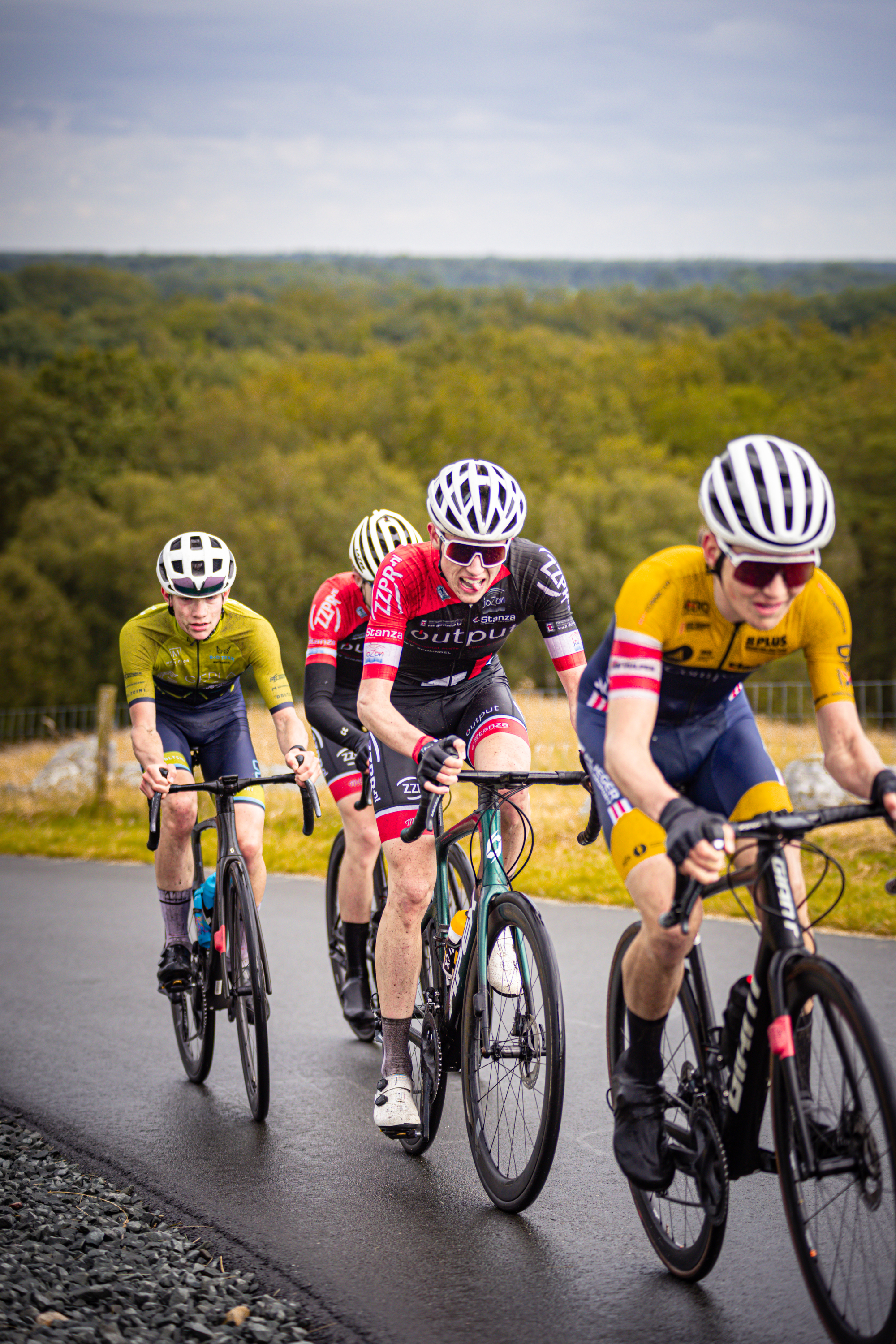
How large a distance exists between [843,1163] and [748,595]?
1.38 meters

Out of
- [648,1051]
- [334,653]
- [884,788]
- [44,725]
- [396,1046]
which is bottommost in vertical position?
[396,1046]

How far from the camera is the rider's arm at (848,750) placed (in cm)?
334

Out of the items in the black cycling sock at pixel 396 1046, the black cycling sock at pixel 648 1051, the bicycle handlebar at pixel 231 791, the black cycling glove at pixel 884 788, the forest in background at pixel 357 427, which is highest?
the forest in background at pixel 357 427

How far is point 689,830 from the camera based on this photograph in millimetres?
2873

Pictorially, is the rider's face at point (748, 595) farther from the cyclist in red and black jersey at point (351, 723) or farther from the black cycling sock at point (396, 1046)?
the cyclist in red and black jersey at point (351, 723)

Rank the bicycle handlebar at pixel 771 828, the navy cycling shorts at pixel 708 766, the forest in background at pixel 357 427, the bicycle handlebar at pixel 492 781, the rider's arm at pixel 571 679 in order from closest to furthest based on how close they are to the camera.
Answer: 1. the bicycle handlebar at pixel 771 828
2. the navy cycling shorts at pixel 708 766
3. the bicycle handlebar at pixel 492 781
4. the rider's arm at pixel 571 679
5. the forest in background at pixel 357 427

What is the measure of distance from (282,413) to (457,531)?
6840 centimetres

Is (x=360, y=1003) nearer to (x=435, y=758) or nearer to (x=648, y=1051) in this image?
(x=435, y=758)

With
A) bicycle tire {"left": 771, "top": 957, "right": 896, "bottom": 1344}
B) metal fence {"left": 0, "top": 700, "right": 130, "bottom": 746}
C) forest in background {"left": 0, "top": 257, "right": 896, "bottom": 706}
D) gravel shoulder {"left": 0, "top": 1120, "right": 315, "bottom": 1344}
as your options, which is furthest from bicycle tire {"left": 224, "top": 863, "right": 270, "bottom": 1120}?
forest in background {"left": 0, "top": 257, "right": 896, "bottom": 706}

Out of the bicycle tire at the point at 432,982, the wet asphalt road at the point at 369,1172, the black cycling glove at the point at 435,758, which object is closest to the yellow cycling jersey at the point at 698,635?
the black cycling glove at the point at 435,758

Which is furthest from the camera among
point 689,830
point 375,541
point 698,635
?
point 375,541

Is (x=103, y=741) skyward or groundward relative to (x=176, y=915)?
skyward

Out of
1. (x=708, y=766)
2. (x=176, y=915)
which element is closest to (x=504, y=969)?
(x=708, y=766)

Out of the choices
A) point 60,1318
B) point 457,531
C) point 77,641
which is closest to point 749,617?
point 457,531
